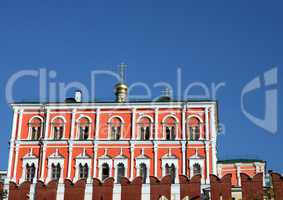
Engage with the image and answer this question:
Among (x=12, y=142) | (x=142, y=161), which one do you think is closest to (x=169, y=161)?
(x=142, y=161)

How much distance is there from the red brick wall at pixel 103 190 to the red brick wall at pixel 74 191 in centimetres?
69

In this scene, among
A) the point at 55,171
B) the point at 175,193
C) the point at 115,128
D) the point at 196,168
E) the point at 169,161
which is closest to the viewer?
the point at 175,193

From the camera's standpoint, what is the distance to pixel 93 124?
49.8 m

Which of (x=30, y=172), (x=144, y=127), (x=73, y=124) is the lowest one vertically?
(x=30, y=172)

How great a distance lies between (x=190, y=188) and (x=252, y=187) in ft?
9.60

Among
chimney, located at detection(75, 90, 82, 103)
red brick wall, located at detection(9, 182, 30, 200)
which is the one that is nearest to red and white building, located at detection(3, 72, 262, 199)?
chimney, located at detection(75, 90, 82, 103)

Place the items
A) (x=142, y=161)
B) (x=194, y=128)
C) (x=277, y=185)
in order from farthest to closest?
(x=194, y=128)
(x=142, y=161)
(x=277, y=185)

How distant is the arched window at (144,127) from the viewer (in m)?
48.9

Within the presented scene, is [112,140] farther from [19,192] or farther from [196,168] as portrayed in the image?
[19,192]

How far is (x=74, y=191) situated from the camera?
2898 cm

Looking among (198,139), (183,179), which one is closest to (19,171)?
(198,139)

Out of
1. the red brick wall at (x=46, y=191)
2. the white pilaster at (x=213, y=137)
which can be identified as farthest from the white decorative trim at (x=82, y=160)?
the red brick wall at (x=46, y=191)

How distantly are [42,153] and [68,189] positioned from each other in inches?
794

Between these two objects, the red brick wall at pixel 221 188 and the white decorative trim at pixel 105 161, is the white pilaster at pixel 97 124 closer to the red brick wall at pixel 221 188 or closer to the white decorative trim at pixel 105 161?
the white decorative trim at pixel 105 161
